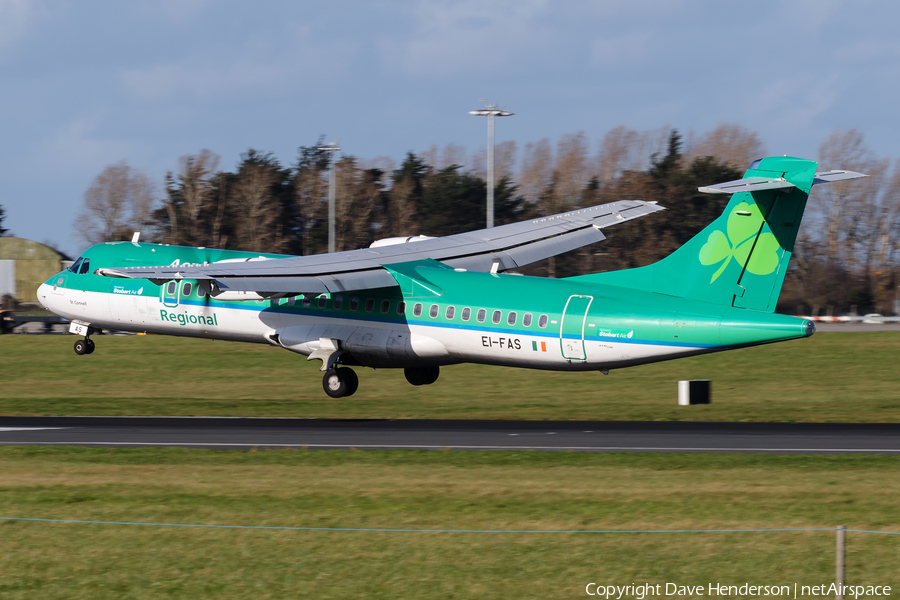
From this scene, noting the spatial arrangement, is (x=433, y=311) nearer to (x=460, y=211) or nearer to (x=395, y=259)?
(x=395, y=259)

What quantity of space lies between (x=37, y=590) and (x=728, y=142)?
111774 mm

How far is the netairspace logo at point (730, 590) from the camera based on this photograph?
11242 millimetres

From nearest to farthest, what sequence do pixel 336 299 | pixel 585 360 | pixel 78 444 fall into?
pixel 78 444 < pixel 585 360 < pixel 336 299

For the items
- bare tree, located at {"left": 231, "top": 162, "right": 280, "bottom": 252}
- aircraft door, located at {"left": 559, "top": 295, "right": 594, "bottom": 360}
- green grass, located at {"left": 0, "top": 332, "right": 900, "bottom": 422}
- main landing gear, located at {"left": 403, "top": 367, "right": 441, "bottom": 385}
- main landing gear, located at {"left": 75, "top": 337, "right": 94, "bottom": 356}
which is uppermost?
bare tree, located at {"left": 231, "top": 162, "right": 280, "bottom": 252}

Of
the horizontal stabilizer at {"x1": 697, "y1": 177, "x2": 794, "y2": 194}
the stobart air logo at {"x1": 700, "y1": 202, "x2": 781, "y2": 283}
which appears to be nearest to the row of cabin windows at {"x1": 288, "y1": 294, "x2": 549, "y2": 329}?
the stobart air logo at {"x1": 700, "y1": 202, "x2": 781, "y2": 283}

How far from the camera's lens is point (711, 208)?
293ft

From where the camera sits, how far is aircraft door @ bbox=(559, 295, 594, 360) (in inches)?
1121

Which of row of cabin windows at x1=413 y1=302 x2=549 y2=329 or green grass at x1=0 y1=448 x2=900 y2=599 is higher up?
row of cabin windows at x1=413 y1=302 x2=549 y2=329

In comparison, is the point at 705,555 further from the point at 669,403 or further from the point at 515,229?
the point at 515,229

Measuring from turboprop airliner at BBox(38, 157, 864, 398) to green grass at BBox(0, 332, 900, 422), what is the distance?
2.11 meters

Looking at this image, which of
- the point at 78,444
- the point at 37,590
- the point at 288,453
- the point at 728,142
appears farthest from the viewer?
the point at 728,142

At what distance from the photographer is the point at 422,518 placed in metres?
15.3

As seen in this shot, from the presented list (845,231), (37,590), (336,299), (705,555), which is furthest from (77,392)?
(845,231)

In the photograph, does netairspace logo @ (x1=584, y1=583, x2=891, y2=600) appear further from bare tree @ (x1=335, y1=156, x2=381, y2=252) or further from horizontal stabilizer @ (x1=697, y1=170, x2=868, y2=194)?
bare tree @ (x1=335, y1=156, x2=381, y2=252)
